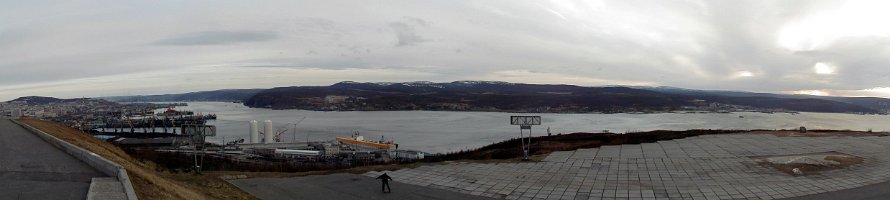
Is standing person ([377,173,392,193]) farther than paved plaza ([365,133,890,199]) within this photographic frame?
Yes

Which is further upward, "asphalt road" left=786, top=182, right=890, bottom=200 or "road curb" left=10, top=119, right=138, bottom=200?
"road curb" left=10, top=119, right=138, bottom=200

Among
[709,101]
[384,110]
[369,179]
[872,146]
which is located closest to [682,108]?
[709,101]

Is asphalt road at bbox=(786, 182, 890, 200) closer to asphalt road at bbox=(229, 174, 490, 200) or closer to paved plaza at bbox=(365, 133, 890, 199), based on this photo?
paved plaza at bbox=(365, 133, 890, 199)

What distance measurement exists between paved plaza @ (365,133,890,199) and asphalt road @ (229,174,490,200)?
0.46 metres

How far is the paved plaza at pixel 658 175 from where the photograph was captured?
8.12m

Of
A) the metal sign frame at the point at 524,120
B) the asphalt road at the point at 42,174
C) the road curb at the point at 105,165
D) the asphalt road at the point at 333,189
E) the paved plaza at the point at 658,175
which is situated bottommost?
the asphalt road at the point at 333,189

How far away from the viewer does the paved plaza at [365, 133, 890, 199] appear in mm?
8125

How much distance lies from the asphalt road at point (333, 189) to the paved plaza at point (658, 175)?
1.51 feet

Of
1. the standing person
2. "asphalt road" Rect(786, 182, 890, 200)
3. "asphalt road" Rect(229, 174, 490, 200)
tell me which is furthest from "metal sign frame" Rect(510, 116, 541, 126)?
"asphalt road" Rect(786, 182, 890, 200)

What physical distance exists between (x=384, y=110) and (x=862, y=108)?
118 metres

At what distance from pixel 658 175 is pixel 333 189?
6006 millimetres

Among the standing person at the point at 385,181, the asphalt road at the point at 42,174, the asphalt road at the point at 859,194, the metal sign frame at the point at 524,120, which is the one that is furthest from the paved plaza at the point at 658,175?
the asphalt road at the point at 42,174

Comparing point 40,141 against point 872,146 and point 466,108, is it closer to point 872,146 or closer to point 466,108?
point 872,146

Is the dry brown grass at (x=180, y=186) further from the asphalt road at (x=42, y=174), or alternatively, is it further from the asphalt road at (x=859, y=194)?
the asphalt road at (x=859, y=194)
